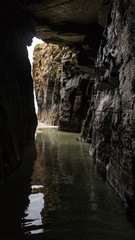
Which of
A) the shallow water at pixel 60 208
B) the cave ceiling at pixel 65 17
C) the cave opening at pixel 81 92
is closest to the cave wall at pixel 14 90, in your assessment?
the cave opening at pixel 81 92

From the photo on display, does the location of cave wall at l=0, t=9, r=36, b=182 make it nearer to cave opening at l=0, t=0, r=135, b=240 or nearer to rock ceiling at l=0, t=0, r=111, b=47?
cave opening at l=0, t=0, r=135, b=240

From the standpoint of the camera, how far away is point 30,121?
12.2m

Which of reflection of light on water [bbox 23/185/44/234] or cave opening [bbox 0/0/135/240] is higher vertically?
cave opening [bbox 0/0/135/240]

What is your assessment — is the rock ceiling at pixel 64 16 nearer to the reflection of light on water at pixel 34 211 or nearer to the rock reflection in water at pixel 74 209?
the rock reflection in water at pixel 74 209

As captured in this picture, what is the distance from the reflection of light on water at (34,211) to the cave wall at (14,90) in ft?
3.60

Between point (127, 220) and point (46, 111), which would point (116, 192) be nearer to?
point (127, 220)

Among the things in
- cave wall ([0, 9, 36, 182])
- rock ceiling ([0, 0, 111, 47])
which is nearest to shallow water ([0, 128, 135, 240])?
cave wall ([0, 9, 36, 182])

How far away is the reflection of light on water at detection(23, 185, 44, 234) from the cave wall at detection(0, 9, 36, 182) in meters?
1.10

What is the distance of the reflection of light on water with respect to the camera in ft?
9.02

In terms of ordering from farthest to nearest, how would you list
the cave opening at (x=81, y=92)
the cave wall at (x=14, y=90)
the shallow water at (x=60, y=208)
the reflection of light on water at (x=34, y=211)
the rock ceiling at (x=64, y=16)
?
the rock ceiling at (x=64, y=16), the cave wall at (x=14, y=90), the cave opening at (x=81, y=92), the reflection of light on water at (x=34, y=211), the shallow water at (x=60, y=208)

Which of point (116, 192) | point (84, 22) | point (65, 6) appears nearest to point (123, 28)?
point (116, 192)

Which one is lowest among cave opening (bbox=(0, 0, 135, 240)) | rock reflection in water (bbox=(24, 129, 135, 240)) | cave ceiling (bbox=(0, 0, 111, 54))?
rock reflection in water (bbox=(24, 129, 135, 240))

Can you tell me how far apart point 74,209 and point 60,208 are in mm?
236

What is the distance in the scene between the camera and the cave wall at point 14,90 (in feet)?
17.7
